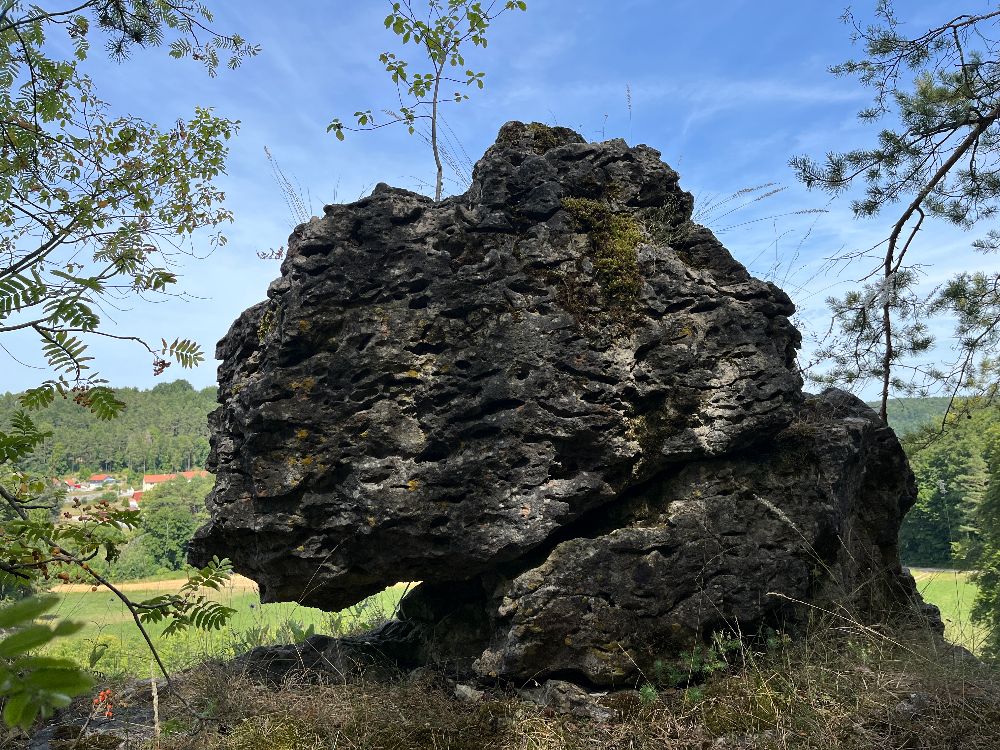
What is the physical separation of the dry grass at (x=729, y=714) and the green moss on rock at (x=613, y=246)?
2.66 m

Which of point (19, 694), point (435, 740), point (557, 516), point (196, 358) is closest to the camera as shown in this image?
point (19, 694)

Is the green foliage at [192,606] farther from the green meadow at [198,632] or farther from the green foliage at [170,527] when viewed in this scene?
the green meadow at [198,632]

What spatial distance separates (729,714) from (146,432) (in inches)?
2768

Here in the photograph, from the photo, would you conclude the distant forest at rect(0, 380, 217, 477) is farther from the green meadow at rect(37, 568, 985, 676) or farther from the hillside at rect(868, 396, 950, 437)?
the hillside at rect(868, 396, 950, 437)

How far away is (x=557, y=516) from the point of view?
473cm

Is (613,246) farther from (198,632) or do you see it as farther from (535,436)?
(198,632)

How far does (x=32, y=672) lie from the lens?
1382mm

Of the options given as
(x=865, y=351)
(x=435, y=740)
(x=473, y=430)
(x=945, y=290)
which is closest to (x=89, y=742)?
(x=435, y=740)

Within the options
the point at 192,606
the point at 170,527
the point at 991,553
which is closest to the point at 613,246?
the point at 192,606

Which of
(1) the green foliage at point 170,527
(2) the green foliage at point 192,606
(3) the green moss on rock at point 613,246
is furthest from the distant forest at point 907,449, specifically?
(3) the green moss on rock at point 613,246

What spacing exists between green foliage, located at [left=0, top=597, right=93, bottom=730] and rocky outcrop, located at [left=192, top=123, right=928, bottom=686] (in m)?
3.45

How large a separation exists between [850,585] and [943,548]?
21798 mm

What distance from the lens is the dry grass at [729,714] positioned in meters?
3.89

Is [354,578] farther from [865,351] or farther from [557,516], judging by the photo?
[865,351]
